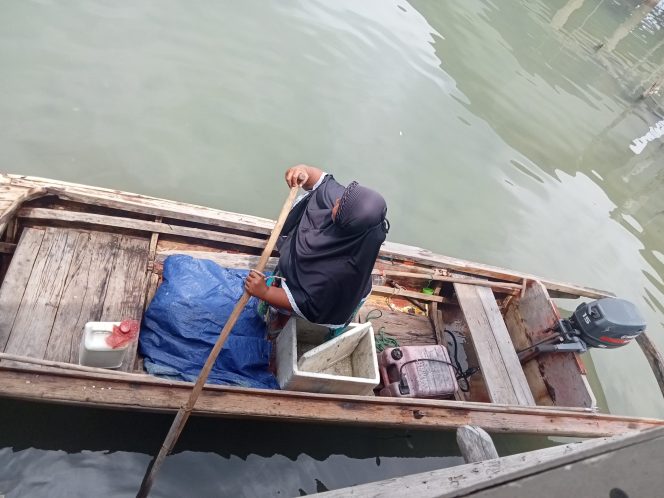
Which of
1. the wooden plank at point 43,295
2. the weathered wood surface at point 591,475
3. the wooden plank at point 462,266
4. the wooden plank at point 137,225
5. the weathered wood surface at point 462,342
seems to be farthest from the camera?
the wooden plank at point 462,266

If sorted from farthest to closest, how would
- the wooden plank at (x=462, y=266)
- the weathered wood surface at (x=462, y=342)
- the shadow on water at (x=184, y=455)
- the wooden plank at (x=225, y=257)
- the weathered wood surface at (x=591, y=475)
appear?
the wooden plank at (x=462, y=266) → the weathered wood surface at (x=462, y=342) → the wooden plank at (x=225, y=257) → the shadow on water at (x=184, y=455) → the weathered wood surface at (x=591, y=475)

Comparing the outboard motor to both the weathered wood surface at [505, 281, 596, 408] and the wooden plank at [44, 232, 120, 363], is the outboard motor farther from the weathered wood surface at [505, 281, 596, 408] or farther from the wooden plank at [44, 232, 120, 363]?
the wooden plank at [44, 232, 120, 363]

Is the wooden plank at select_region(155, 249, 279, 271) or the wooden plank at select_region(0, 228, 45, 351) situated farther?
the wooden plank at select_region(155, 249, 279, 271)

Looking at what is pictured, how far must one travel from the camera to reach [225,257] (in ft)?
15.0

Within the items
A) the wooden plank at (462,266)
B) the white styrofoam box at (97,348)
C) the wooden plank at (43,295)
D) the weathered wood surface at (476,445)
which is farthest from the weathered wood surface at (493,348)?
the wooden plank at (43,295)

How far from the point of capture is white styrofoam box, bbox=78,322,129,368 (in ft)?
10.3

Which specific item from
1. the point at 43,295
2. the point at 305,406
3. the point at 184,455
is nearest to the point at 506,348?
the point at 305,406

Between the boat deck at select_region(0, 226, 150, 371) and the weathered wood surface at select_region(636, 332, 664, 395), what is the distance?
5214mm

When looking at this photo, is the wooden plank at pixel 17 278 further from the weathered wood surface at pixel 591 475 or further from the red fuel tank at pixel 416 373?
the weathered wood surface at pixel 591 475

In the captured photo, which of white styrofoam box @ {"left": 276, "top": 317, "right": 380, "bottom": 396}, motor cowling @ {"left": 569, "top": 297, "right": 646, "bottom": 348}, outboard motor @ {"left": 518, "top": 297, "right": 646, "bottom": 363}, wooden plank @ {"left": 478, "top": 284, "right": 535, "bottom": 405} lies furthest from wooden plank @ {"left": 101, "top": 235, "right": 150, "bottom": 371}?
motor cowling @ {"left": 569, "top": 297, "right": 646, "bottom": 348}

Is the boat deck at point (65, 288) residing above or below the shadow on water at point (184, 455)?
above

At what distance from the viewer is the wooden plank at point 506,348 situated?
4.54 metres

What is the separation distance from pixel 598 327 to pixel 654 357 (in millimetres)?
1116

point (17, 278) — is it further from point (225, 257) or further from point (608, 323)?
point (608, 323)
